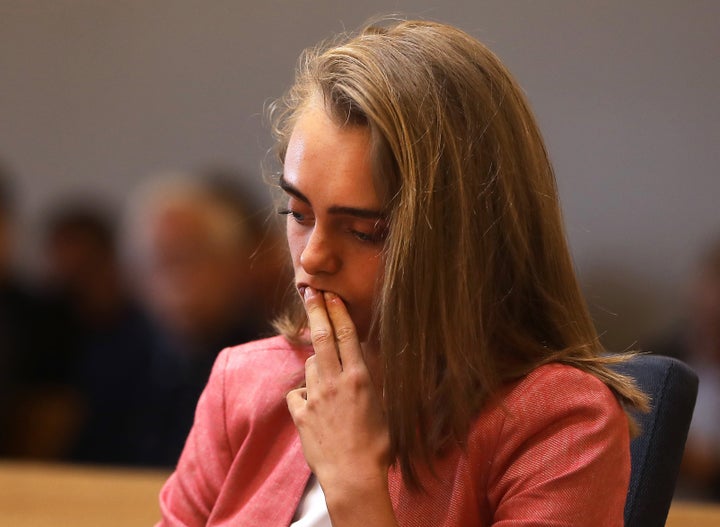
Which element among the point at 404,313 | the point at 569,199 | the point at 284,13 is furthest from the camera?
the point at 284,13

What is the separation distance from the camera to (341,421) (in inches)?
50.1

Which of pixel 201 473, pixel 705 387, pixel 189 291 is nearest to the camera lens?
pixel 201 473

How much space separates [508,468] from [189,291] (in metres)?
2.18

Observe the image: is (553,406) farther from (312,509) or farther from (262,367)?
(262,367)

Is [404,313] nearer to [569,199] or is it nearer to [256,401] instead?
[256,401]

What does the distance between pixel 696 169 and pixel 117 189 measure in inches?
82.5

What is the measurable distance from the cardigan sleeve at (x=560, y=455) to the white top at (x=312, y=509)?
0.23 metres

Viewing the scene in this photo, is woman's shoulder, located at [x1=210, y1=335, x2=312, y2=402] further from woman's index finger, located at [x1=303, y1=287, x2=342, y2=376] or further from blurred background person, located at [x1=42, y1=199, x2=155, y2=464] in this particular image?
blurred background person, located at [x1=42, y1=199, x2=155, y2=464]

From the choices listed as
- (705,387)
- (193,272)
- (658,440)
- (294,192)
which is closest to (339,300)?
(294,192)

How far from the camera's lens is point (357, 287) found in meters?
1.28

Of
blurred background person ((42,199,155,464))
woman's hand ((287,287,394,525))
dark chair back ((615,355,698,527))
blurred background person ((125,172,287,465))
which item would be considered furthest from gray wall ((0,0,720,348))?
woman's hand ((287,287,394,525))

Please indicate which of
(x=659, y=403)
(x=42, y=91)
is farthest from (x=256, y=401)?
(x=42, y=91)

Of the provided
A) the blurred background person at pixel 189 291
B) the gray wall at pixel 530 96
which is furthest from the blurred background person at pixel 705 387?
the blurred background person at pixel 189 291

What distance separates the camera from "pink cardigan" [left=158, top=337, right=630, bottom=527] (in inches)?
47.0
